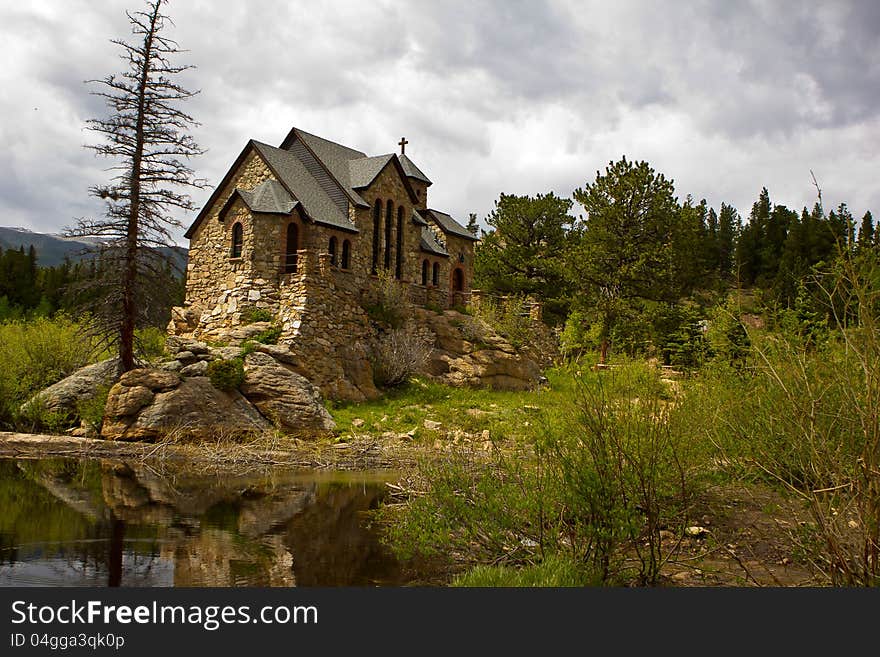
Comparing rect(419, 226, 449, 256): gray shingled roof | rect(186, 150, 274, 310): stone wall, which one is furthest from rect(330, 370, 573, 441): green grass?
rect(419, 226, 449, 256): gray shingled roof

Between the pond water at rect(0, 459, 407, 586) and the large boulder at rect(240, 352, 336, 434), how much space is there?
5.24 m

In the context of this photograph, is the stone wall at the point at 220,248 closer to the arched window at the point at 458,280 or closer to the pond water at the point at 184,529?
the arched window at the point at 458,280

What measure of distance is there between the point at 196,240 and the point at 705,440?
27.9 meters

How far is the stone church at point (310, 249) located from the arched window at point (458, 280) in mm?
2280

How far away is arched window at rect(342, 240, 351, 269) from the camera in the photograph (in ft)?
105

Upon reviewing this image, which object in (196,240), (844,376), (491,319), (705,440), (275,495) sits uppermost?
(196,240)

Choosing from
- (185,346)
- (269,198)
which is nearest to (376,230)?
(269,198)

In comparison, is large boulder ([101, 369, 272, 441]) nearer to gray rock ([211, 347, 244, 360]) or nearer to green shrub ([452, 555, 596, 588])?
gray rock ([211, 347, 244, 360])

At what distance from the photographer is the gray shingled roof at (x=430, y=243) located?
37.0m

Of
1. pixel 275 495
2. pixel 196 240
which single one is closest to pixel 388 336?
pixel 196 240

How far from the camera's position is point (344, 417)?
24.6m

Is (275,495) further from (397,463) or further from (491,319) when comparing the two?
(491,319)

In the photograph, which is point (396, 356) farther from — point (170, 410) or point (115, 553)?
point (115, 553)

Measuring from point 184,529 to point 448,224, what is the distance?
31813 millimetres
